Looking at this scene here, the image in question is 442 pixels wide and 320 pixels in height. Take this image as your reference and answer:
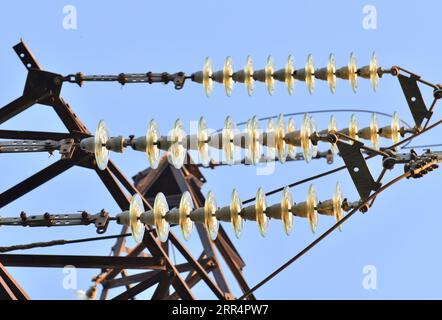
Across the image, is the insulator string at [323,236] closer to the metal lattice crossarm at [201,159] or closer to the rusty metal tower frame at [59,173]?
the metal lattice crossarm at [201,159]

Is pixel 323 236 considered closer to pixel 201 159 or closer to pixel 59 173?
pixel 201 159

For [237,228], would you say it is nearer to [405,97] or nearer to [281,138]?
[281,138]

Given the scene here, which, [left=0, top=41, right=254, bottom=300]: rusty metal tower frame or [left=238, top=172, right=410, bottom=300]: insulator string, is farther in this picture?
[left=0, top=41, right=254, bottom=300]: rusty metal tower frame

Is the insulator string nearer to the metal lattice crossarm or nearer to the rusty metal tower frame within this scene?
the metal lattice crossarm

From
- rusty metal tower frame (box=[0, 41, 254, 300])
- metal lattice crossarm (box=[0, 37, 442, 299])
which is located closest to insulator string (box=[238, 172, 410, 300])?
metal lattice crossarm (box=[0, 37, 442, 299])

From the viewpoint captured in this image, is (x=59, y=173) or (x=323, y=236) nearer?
(x=323, y=236)

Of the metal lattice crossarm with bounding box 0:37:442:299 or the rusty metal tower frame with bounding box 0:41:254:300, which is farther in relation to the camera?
the rusty metal tower frame with bounding box 0:41:254:300

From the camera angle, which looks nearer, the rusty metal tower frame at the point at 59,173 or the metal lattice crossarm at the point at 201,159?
the metal lattice crossarm at the point at 201,159

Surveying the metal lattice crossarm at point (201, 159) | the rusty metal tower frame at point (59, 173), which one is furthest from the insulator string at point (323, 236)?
the rusty metal tower frame at point (59, 173)

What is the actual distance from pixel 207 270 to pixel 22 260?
4212mm

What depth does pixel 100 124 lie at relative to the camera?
16703 mm

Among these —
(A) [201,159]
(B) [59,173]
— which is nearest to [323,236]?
(A) [201,159]
